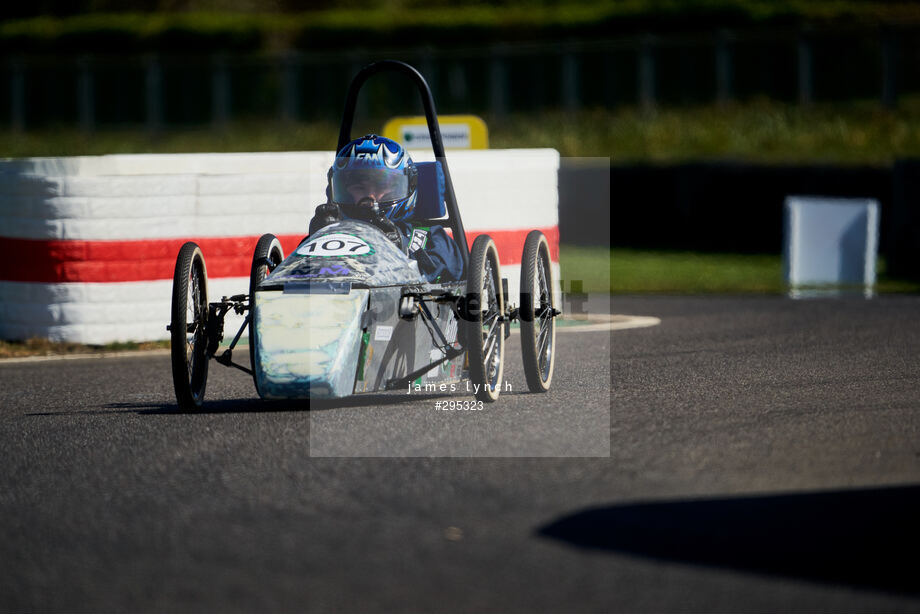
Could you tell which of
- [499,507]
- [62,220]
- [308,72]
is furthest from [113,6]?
[499,507]

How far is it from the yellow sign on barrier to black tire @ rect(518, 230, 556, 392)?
6313mm

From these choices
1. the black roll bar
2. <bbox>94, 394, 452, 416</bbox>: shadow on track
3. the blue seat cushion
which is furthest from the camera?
the blue seat cushion

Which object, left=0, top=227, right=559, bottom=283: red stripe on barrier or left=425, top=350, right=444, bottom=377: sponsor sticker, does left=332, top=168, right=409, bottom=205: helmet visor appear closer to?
left=425, top=350, right=444, bottom=377: sponsor sticker

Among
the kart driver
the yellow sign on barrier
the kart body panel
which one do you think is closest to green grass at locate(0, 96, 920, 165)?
the yellow sign on barrier

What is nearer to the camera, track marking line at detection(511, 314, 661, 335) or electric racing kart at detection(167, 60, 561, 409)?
electric racing kart at detection(167, 60, 561, 409)

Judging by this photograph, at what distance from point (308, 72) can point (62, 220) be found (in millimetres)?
22406

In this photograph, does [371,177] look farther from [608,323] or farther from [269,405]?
[608,323]

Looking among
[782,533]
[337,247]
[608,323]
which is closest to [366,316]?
[337,247]

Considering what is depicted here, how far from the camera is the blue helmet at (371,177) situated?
8.88 metres

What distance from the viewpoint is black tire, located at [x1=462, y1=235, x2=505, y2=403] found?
310 inches

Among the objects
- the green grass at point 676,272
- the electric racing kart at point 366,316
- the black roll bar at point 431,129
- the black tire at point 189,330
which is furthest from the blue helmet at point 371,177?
the green grass at point 676,272

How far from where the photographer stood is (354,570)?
16.6ft

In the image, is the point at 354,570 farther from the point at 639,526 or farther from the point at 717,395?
the point at 717,395

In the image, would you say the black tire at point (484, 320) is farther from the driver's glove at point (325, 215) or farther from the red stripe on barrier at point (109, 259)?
the red stripe on barrier at point (109, 259)
